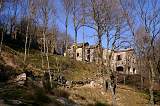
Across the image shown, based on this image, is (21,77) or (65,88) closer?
(21,77)

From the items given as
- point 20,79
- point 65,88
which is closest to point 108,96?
point 65,88

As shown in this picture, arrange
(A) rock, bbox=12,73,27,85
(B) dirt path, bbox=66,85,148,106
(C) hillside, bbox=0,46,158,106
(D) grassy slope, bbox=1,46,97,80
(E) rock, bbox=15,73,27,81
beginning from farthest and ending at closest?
(D) grassy slope, bbox=1,46,97,80 < (B) dirt path, bbox=66,85,148,106 < (E) rock, bbox=15,73,27,81 < (A) rock, bbox=12,73,27,85 < (C) hillside, bbox=0,46,158,106

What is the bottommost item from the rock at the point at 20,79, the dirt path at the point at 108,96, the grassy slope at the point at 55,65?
the dirt path at the point at 108,96

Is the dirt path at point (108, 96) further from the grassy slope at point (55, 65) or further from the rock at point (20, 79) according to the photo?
the grassy slope at point (55, 65)

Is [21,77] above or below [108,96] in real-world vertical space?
above

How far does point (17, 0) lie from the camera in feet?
153

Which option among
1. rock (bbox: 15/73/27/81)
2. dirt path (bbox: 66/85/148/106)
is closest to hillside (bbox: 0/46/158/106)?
dirt path (bbox: 66/85/148/106)

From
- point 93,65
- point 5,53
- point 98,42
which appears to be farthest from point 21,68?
point 93,65

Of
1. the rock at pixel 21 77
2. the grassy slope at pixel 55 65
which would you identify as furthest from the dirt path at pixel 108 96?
the grassy slope at pixel 55 65

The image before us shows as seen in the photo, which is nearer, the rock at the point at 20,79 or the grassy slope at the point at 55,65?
the rock at the point at 20,79

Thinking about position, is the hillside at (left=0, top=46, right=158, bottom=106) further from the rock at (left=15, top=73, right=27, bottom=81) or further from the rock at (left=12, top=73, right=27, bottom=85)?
the rock at (left=15, top=73, right=27, bottom=81)

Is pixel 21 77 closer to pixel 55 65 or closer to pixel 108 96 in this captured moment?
pixel 108 96

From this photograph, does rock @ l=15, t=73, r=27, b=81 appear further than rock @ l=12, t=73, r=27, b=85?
Yes

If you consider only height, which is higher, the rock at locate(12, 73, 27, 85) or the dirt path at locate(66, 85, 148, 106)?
the rock at locate(12, 73, 27, 85)
